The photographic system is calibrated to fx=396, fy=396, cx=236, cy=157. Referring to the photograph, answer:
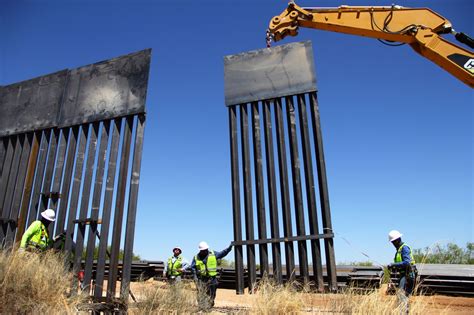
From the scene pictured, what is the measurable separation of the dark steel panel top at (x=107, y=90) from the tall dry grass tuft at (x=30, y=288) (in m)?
3.30

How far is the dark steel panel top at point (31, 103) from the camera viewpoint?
8.87 meters

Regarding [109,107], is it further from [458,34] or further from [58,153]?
[458,34]

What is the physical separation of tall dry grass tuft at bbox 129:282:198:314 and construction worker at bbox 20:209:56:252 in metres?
2.46

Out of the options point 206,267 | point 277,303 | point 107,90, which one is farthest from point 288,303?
point 107,90

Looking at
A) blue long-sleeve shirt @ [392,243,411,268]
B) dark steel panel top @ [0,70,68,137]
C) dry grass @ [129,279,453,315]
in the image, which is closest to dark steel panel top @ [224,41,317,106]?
blue long-sleeve shirt @ [392,243,411,268]

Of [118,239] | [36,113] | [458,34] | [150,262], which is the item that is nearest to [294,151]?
[118,239]

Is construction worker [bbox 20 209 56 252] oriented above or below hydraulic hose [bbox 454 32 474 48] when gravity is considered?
A: below

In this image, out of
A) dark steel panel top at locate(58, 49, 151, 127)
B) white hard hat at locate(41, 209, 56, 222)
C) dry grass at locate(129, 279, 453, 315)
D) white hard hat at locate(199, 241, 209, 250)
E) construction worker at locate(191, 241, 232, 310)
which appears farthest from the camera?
white hard hat at locate(199, 241, 209, 250)

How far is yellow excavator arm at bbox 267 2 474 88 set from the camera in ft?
28.2

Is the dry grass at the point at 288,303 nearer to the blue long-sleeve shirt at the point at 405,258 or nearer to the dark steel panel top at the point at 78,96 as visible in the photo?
the blue long-sleeve shirt at the point at 405,258

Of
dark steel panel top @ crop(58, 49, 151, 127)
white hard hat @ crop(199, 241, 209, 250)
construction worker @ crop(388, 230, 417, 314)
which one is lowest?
construction worker @ crop(388, 230, 417, 314)

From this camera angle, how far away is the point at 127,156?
7594 mm

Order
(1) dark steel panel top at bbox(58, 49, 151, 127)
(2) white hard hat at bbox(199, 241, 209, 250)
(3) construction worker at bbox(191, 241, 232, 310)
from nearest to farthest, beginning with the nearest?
(1) dark steel panel top at bbox(58, 49, 151, 127) < (3) construction worker at bbox(191, 241, 232, 310) < (2) white hard hat at bbox(199, 241, 209, 250)

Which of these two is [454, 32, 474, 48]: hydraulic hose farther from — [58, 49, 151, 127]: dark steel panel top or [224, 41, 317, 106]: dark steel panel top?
[58, 49, 151, 127]: dark steel panel top
